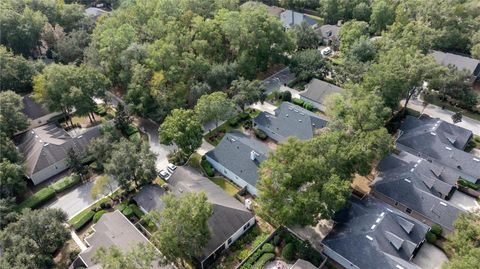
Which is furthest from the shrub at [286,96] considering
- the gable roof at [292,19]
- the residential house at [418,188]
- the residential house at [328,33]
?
the gable roof at [292,19]

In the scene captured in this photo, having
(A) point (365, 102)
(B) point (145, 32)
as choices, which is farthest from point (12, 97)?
(A) point (365, 102)

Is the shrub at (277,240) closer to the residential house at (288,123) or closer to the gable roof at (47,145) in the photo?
the residential house at (288,123)

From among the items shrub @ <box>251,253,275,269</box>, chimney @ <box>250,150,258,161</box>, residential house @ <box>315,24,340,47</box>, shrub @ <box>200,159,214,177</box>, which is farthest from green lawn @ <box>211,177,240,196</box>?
residential house @ <box>315,24,340,47</box>

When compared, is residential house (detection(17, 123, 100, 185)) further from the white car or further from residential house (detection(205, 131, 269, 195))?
the white car

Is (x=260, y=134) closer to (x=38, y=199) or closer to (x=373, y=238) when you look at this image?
(x=373, y=238)

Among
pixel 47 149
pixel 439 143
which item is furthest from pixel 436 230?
pixel 47 149

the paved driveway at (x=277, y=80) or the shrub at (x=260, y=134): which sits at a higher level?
the paved driveway at (x=277, y=80)

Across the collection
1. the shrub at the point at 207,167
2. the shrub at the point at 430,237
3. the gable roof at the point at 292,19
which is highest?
the gable roof at the point at 292,19
